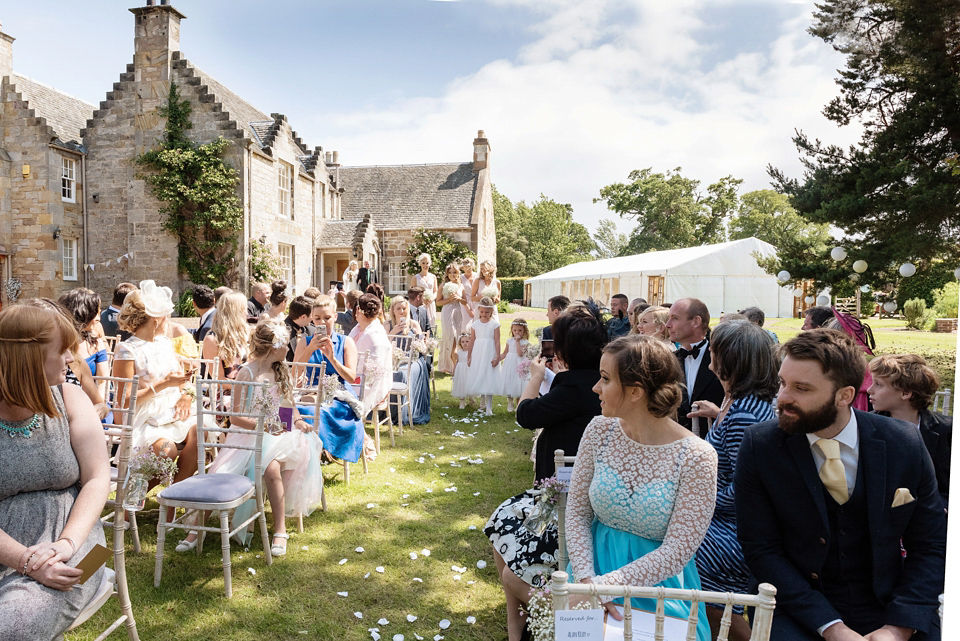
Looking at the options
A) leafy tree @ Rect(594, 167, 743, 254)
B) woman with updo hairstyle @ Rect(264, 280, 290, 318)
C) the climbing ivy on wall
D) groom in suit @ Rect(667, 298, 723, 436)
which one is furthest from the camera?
leafy tree @ Rect(594, 167, 743, 254)

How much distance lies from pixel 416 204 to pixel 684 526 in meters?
26.1

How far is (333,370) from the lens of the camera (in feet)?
18.0

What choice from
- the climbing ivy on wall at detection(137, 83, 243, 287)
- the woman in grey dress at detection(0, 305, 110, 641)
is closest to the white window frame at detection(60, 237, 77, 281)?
the climbing ivy on wall at detection(137, 83, 243, 287)

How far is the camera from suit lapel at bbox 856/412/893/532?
6.29 ft

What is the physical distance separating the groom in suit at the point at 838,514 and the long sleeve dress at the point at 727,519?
0.41 m

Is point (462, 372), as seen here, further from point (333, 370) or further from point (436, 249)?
point (436, 249)

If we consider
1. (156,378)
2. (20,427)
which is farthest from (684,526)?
(156,378)

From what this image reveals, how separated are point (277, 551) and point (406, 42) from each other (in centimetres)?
384

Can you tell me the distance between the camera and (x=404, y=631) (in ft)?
9.87

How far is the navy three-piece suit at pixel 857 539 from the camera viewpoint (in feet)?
6.29

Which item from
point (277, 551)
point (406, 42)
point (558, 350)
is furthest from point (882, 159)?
point (277, 551)

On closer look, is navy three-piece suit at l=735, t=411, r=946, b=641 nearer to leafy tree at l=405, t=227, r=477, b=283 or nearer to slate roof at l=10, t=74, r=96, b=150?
slate roof at l=10, t=74, r=96, b=150

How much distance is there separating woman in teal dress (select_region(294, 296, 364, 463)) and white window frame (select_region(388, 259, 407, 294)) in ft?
64.5

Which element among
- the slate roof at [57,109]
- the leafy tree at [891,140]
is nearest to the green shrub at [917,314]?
the leafy tree at [891,140]
